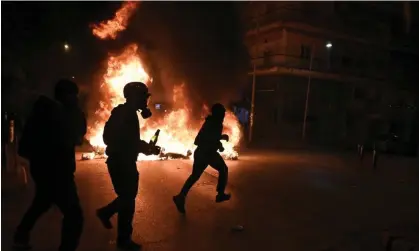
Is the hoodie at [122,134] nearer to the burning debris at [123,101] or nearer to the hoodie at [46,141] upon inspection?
the hoodie at [46,141]

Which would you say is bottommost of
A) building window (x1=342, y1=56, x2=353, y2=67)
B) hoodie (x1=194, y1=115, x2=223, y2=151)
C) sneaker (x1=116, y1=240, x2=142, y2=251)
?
sneaker (x1=116, y1=240, x2=142, y2=251)

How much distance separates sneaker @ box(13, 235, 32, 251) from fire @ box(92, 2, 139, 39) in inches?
375

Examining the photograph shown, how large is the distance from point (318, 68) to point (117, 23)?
13.3m

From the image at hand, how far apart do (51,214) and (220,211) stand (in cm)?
245

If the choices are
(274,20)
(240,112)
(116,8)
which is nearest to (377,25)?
(274,20)

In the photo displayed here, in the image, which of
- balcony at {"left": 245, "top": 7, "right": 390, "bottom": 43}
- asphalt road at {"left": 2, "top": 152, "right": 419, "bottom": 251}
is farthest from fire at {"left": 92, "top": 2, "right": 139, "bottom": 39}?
balcony at {"left": 245, "top": 7, "right": 390, "bottom": 43}

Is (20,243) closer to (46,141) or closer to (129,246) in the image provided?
(129,246)

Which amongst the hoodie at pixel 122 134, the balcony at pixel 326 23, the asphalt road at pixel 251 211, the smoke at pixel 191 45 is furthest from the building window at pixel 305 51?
the hoodie at pixel 122 134

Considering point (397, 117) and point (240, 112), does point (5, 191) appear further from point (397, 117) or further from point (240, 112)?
point (397, 117)

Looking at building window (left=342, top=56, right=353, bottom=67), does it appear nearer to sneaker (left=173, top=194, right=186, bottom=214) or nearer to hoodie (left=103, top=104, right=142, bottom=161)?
sneaker (left=173, top=194, right=186, bottom=214)

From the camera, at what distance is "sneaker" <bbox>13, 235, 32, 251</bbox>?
→ 366 cm

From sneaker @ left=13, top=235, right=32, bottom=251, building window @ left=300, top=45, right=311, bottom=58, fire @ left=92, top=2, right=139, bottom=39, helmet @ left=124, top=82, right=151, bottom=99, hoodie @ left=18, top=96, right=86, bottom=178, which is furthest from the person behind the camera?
building window @ left=300, top=45, right=311, bottom=58

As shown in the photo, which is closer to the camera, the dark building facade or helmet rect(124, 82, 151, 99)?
helmet rect(124, 82, 151, 99)

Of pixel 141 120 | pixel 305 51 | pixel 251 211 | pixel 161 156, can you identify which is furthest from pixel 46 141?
pixel 305 51
